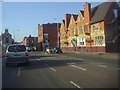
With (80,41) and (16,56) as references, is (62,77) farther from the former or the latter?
(80,41)

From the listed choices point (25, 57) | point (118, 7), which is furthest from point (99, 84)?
point (118, 7)

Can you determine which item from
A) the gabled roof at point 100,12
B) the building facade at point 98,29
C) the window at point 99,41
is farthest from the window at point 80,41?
the gabled roof at point 100,12

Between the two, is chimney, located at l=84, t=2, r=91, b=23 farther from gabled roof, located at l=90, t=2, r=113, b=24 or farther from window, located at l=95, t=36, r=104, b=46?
window, located at l=95, t=36, r=104, b=46

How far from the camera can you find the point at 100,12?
45.8 m

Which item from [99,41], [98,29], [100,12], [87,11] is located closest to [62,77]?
[99,41]

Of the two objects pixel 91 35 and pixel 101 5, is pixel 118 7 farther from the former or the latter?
pixel 91 35

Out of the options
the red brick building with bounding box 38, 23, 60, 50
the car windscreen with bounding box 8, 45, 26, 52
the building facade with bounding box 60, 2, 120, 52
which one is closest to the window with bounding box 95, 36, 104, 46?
the building facade with bounding box 60, 2, 120, 52

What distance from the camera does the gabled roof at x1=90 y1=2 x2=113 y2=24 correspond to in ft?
142

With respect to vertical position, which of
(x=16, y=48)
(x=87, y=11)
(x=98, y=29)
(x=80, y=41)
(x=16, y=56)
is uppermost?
(x=87, y=11)

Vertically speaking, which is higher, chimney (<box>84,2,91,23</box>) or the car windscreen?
chimney (<box>84,2,91,23</box>)

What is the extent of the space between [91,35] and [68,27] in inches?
748

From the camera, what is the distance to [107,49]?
134ft

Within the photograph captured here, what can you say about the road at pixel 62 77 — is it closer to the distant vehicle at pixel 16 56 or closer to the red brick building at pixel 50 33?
the distant vehicle at pixel 16 56

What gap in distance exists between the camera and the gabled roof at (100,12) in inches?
1698
